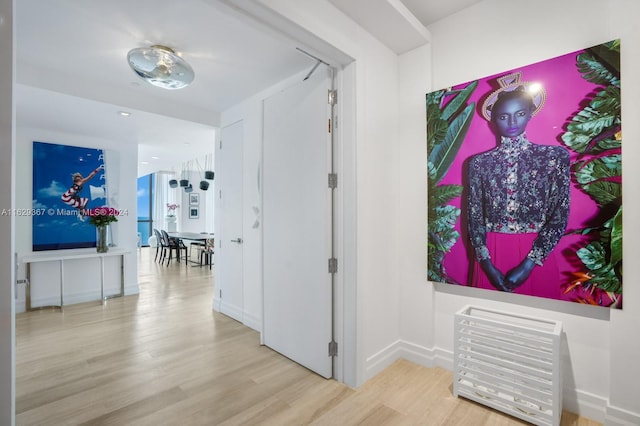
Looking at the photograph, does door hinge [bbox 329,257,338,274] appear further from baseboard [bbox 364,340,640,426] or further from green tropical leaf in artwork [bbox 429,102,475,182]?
green tropical leaf in artwork [bbox 429,102,475,182]

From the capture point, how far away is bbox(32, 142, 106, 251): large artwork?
4375mm

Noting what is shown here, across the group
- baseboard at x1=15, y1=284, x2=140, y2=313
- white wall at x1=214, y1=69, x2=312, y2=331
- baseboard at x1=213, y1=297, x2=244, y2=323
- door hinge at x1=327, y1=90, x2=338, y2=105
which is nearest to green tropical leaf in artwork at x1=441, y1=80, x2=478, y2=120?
door hinge at x1=327, y1=90, x2=338, y2=105

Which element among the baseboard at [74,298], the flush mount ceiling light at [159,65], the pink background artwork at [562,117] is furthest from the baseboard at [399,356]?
the baseboard at [74,298]

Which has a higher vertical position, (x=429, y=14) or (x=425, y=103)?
(x=429, y=14)

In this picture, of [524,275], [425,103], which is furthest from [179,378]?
[425,103]

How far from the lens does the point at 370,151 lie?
243 centimetres

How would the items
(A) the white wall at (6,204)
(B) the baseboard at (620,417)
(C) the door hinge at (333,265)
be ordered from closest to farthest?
1. (A) the white wall at (6,204)
2. (B) the baseboard at (620,417)
3. (C) the door hinge at (333,265)

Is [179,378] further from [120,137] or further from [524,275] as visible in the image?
[120,137]

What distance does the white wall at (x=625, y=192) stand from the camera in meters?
1.72

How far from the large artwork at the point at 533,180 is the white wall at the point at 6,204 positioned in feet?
7.95

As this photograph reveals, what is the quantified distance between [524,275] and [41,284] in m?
5.74

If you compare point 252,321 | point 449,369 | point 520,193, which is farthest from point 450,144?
point 252,321

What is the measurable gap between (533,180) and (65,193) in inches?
224

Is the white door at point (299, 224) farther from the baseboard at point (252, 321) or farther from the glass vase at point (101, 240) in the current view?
the glass vase at point (101, 240)
